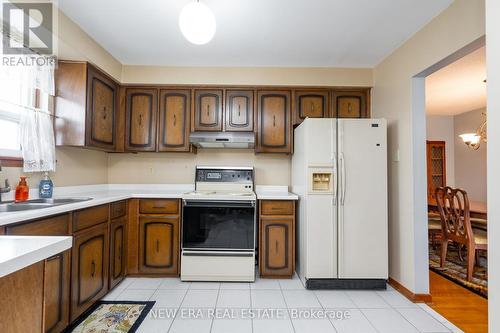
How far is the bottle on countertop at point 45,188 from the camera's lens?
83.7 inches

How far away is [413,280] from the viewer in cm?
235

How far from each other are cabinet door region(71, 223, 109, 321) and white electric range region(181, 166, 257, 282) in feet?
2.36

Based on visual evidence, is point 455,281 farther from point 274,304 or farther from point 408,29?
point 408,29

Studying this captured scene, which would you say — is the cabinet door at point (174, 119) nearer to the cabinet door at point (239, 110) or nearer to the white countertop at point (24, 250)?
the cabinet door at point (239, 110)

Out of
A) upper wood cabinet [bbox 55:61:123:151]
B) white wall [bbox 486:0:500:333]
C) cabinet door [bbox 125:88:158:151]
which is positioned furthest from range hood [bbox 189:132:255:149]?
white wall [bbox 486:0:500:333]

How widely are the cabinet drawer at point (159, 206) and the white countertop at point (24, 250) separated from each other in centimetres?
196

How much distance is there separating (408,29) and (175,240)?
302 cm

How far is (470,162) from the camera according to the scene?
5.09 m

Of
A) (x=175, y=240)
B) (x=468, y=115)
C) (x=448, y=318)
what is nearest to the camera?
(x=448, y=318)

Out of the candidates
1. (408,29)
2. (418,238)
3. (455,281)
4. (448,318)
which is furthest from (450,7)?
(455,281)

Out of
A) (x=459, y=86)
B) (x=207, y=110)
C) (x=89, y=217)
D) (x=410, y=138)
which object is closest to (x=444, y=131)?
(x=459, y=86)

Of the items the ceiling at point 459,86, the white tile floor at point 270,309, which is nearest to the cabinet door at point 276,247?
the white tile floor at point 270,309

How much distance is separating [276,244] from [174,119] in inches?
73.9

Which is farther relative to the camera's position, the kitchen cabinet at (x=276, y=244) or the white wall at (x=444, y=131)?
the white wall at (x=444, y=131)
